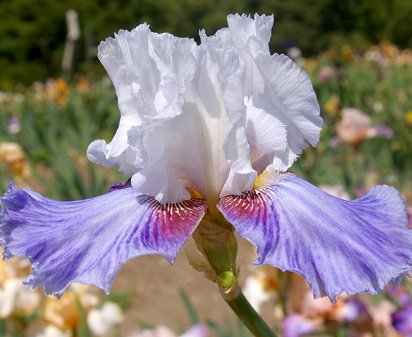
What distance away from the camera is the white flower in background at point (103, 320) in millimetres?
1169

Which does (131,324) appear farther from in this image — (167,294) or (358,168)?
(358,168)

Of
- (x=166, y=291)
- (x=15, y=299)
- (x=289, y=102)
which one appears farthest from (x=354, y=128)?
(x=289, y=102)

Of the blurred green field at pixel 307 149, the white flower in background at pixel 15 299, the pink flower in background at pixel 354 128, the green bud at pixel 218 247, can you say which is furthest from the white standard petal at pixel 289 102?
the pink flower in background at pixel 354 128

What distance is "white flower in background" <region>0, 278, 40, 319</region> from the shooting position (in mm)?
1056

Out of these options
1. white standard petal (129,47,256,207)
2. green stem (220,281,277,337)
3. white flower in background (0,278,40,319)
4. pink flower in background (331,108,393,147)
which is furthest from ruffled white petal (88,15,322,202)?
pink flower in background (331,108,393,147)

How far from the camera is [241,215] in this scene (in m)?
0.55

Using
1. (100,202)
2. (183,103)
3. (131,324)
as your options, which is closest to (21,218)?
(100,202)

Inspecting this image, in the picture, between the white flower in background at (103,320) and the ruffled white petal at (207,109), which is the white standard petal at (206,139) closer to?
the ruffled white petal at (207,109)

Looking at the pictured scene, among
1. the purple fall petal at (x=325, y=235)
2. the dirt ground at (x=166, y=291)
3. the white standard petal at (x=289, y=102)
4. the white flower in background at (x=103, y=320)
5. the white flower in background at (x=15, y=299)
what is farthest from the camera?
the dirt ground at (x=166, y=291)

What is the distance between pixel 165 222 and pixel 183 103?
0.12 metres

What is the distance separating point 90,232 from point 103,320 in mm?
685

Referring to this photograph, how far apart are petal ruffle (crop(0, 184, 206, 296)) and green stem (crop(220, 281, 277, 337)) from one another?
2.6 inches

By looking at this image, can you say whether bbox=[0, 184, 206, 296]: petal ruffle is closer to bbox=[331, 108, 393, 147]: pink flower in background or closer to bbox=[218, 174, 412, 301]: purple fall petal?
bbox=[218, 174, 412, 301]: purple fall petal

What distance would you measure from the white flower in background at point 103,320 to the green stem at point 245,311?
69 centimetres
